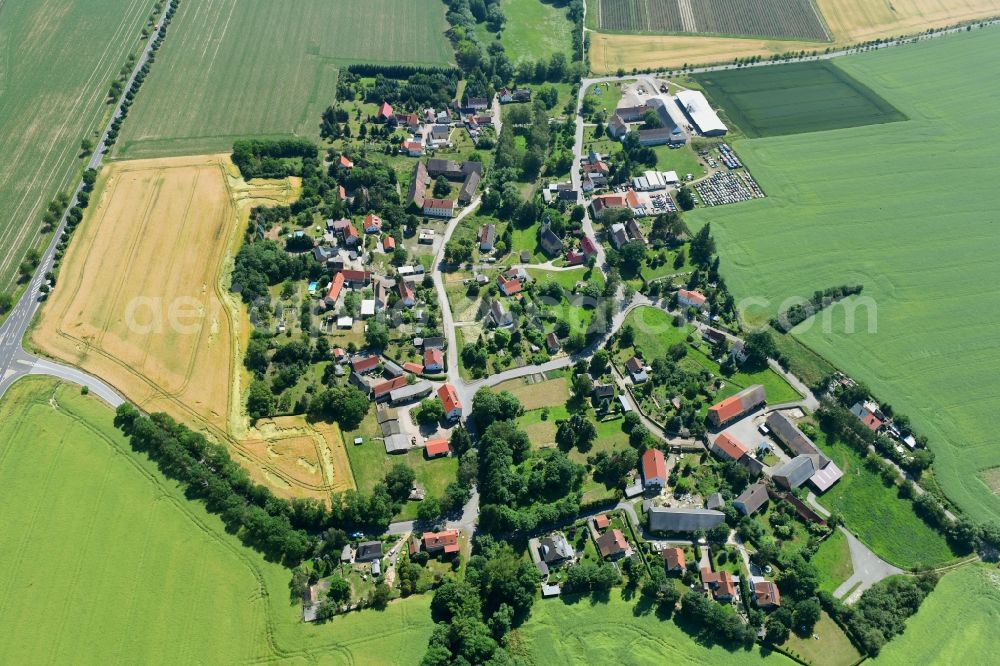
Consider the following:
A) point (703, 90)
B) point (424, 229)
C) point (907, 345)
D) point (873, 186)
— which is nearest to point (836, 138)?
point (873, 186)

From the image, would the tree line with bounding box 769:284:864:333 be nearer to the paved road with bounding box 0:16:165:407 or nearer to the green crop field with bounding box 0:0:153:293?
the paved road with bounding box 0:16:165:407

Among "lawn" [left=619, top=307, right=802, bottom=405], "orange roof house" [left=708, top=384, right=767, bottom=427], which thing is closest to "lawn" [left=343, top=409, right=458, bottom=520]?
"lawn" [left=619, top=307, right=802, bottom=405]

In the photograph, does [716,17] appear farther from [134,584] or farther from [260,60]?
[134,584]

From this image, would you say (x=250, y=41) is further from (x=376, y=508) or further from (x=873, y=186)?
(x=873, y=186)

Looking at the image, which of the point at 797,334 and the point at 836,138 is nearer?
the point at 797,334

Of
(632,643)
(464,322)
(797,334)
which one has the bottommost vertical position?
(632,643)

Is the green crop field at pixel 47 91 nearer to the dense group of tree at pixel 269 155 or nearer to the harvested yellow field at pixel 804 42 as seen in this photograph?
the dense group of tree at pixel 269 155

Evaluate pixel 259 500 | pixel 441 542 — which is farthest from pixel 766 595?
pixel 259 500
